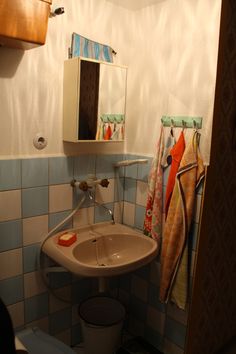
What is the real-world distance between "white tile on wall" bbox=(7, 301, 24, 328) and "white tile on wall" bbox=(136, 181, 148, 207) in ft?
2.90

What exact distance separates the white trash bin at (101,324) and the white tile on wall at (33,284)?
0.95 feet

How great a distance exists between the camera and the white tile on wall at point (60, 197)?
1644mm

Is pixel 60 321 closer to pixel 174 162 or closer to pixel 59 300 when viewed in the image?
pixel 59 300

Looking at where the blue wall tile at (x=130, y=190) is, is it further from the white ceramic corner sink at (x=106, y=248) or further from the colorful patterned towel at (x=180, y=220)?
the colorful patterned towel at (x=180, y=220)

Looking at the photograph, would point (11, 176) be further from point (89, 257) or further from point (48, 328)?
point (48, 328)

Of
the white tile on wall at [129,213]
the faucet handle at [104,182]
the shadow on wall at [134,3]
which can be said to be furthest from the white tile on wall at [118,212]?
the shadow on wall at [134,3]

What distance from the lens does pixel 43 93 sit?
60.2 inches

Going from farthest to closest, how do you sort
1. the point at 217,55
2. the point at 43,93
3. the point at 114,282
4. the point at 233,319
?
the point at 114,282
the point at 233,319
the point at 43,93
the point at 217,55

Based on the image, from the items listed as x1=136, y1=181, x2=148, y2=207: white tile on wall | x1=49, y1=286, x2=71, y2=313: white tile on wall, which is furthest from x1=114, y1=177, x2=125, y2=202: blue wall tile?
x1=49, y1=286, x2=71, y2=313: white tile on wall

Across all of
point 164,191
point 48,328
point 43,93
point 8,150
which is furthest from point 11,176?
point 48,328

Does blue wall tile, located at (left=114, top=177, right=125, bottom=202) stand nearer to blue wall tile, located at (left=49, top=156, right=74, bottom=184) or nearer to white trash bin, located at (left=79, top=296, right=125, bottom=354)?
blue wall tile, located at (left=49, top=156, right=74, bottom=184)

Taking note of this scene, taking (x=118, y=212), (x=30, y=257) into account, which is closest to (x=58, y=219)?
(x=30, y=257)

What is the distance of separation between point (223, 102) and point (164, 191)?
22.6 inches

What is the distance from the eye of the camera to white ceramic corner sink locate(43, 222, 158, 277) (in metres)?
1.54
